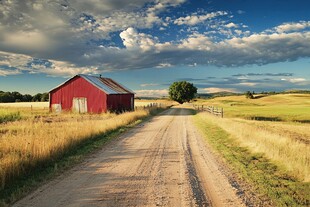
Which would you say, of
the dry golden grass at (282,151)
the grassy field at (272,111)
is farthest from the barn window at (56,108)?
the dry golden grass at (282,151)

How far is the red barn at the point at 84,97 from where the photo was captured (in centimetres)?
3856

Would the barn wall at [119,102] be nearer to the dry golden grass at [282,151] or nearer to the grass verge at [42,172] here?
the dry golden grass at [282,151]

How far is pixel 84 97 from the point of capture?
39.9m

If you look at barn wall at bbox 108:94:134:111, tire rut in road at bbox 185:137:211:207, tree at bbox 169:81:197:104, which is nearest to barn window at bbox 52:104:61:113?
barn wall at bbox 108:94:134:111

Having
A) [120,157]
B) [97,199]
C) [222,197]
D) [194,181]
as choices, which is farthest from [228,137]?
[97,199]

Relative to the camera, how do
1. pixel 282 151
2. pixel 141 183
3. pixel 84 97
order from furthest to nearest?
pixel 84 97
pixel 282 151
pixel 141 183

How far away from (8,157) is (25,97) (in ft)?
353

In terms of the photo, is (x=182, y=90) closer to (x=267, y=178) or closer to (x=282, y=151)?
(x=282, y=151)

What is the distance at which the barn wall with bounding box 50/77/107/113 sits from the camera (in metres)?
38.6

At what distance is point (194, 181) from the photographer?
761 centimetres

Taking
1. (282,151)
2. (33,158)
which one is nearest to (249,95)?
(282,151)

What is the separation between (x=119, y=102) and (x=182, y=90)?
70.1 metres

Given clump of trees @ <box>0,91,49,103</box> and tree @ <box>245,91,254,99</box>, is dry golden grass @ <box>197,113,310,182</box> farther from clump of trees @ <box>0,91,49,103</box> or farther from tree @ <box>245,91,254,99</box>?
tree @ <box>245,91,254,99</box>

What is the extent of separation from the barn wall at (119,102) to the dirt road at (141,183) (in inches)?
1104
